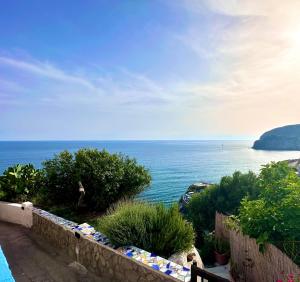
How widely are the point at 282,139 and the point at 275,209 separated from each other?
166m

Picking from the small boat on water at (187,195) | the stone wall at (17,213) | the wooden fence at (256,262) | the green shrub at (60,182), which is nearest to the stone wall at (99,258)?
the stone wall at (17,213)

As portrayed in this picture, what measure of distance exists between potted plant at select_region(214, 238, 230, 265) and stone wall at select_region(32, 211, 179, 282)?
3.30m

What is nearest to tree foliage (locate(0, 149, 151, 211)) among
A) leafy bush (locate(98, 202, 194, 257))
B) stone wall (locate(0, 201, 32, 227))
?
stone wall (locate(0, 201, 32, 227))

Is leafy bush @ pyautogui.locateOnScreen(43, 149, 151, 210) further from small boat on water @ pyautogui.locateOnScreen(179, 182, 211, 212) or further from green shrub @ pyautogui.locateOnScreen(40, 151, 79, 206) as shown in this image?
small boat on water @ pyautogui.locateOnScreen(179, 182, 211, 212)

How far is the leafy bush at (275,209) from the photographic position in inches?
183

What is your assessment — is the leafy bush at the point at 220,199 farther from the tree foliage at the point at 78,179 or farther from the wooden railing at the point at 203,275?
the wooden railing at the point at 203,275

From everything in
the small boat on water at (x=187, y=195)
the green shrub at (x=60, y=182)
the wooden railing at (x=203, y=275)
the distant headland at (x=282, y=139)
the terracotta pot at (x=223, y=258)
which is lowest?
the small boat on water at (x=187, y=195)

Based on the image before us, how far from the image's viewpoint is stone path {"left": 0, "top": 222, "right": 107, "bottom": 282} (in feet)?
19.4

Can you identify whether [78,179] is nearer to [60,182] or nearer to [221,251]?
[60,182]

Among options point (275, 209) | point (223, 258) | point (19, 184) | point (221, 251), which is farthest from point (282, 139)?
point (275, 209)

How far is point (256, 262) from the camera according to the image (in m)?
5.35

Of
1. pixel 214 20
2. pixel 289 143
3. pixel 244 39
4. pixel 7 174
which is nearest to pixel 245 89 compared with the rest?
pixel 244 39

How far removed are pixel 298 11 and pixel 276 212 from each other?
196 inches

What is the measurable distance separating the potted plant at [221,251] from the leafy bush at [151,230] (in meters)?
1.92
